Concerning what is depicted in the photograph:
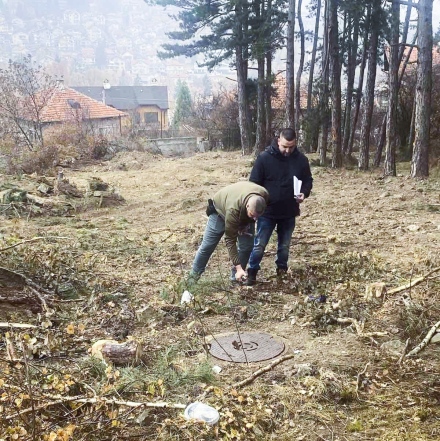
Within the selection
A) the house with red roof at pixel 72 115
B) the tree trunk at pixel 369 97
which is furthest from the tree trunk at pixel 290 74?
the house with red roof at pixel 72 115

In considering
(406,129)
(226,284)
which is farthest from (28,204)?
(406,129)

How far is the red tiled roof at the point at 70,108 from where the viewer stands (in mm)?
28612

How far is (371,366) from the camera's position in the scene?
364cm

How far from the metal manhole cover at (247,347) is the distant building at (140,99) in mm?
60947

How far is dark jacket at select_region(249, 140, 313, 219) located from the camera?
550 cm

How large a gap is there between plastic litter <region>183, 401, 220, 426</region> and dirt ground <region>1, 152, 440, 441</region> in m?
0.06

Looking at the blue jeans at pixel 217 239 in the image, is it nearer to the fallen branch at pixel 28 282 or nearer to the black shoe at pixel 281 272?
the black shoe at pixel 281 272

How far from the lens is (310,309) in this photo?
4.81m

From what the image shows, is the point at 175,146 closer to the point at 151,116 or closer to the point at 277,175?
the point at 277,175

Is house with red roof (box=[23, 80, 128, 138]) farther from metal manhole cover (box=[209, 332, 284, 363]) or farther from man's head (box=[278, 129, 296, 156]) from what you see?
metal manhole cover (box=[209, 332, 284, 363])

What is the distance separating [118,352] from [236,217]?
1.81 meters

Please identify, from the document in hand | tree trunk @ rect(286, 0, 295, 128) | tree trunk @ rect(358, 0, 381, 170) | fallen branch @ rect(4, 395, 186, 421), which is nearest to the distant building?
tree trunk @ rect(286, 0, 295, 128)

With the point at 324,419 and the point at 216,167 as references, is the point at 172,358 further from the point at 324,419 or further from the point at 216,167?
the point at 216,167

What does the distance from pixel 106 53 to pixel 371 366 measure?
179 meters
